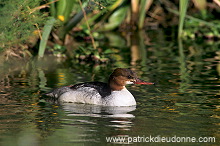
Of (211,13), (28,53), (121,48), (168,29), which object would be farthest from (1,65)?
(211,13)

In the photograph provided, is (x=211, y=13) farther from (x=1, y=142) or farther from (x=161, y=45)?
(x=1, y=142)

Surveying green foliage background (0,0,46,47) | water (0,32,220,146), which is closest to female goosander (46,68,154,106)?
water (0,32,220,146)

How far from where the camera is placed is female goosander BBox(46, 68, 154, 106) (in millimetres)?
9133

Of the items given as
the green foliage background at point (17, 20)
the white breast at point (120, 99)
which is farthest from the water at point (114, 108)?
the green foliage background at point (17, 20)

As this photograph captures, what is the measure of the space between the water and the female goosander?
0.16 m

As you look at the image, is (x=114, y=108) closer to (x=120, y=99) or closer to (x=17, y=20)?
(x=120, y=99)

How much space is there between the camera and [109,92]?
9305 mm

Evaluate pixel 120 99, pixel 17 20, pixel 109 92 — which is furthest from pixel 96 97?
pixel 17 20

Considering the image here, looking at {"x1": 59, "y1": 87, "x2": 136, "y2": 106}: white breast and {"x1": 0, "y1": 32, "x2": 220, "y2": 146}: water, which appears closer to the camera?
{"x1": 0, "y1": 32, "x2": 220, "y2": 146}: water

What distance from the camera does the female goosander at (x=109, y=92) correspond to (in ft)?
30.0

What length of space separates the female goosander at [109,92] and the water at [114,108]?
16 centimetres

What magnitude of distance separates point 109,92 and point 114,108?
38 centimetres

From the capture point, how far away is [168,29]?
20.1 m

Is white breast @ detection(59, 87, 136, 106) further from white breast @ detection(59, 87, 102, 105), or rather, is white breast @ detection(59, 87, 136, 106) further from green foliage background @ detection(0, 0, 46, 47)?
green foliage background @ detection(0, 0, 46, 47)
